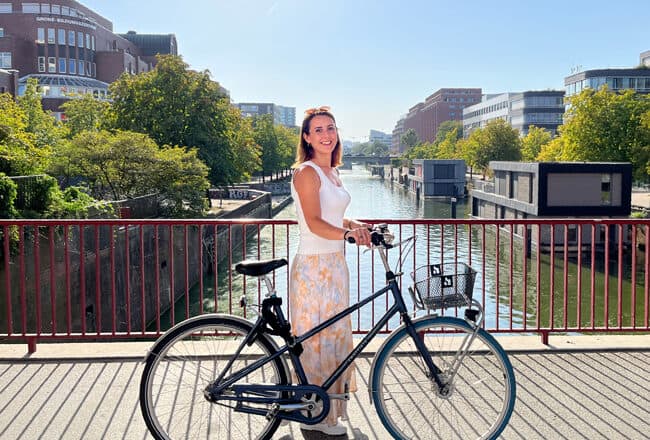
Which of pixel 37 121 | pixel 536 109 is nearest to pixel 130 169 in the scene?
pixel 37 121

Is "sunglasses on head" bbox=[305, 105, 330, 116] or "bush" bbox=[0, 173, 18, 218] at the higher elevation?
"sunglasses on head" bbox=[305, 105, 330, 116]

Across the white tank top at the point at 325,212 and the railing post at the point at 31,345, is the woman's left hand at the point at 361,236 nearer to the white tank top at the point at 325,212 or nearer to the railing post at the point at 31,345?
the white tank top at the point at 325,212

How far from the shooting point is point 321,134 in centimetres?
416

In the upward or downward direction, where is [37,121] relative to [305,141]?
upward

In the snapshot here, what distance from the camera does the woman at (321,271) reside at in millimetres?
4027

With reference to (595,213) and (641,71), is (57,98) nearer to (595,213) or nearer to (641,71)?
(595,213)

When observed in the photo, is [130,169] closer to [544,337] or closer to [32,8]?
[544,337]

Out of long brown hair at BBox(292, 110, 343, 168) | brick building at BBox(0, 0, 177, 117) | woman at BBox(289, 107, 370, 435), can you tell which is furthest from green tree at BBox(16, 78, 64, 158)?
woman at BBox(289, 107, 370, 435)

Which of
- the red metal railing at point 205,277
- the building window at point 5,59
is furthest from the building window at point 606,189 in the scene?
the building window at point 5,59

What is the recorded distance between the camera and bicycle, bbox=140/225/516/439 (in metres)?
3.74

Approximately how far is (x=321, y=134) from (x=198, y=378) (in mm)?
1558

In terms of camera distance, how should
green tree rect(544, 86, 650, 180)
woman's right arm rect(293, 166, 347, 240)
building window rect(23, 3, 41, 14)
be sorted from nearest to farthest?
woman's right arm rect(293, 166, 347, 240) < green tree rect(544, 86, 650, 180) < building window rect(23, 3, 41, 14)

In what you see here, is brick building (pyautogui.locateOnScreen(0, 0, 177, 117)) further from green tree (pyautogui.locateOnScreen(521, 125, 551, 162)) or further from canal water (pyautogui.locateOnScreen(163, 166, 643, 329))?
green tree (pyautogui.locateOnScreen(521, 125, 551, 162))

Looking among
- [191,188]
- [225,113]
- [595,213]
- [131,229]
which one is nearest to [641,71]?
[595,213]
